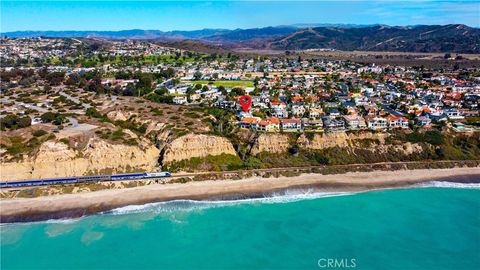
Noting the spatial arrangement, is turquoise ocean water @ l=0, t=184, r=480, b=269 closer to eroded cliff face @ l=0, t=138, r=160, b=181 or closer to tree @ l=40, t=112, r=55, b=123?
eroded cliff face @ l=0, t=138, r=160, b=181

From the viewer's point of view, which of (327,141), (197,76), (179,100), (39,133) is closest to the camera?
(39,133)

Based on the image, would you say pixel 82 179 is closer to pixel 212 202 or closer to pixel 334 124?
pixel 212 202

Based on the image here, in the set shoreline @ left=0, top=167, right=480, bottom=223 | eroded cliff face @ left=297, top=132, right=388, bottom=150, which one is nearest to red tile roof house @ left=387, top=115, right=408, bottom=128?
eroded cliff face @ left=297, top=132, right=388, bottom=150

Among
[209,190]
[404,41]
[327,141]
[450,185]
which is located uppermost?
[404,41]

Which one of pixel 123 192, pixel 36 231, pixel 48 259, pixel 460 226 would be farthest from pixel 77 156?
pixel 460 226

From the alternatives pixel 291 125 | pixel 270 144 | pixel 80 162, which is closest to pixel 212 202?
pixel 270 144

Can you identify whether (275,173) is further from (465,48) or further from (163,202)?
(465,48)

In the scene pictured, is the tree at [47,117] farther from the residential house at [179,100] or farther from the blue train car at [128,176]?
the residential house at [179,100]
